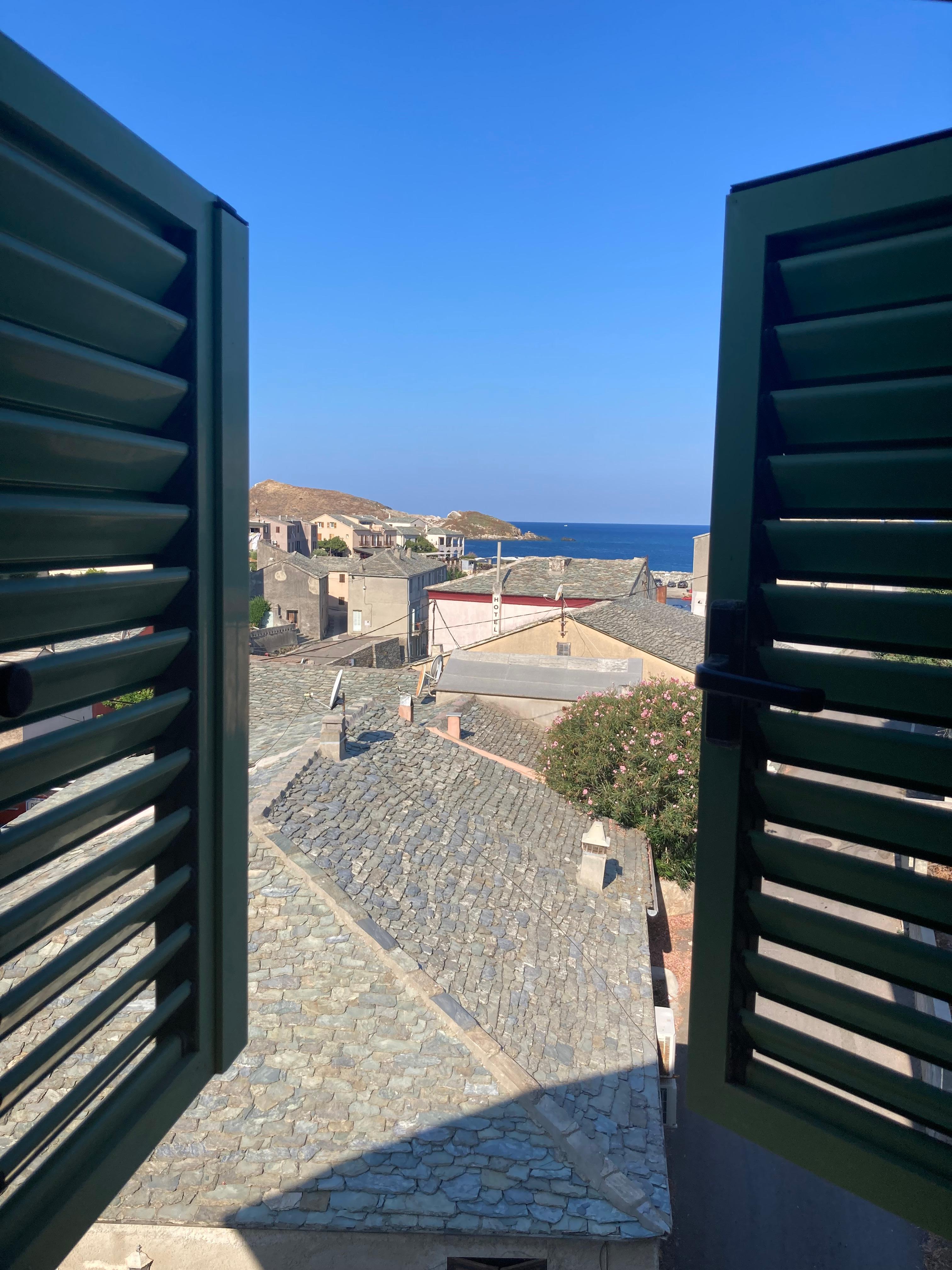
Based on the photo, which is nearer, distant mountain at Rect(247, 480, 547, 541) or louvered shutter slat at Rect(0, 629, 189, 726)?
louvered shutter slat at Rect(0, 629, 189, 726)

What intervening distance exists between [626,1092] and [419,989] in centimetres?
199

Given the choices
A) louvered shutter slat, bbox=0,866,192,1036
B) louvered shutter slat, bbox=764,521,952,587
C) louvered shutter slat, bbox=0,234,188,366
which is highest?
louvered shutter slat, bbox=0,234,188,366

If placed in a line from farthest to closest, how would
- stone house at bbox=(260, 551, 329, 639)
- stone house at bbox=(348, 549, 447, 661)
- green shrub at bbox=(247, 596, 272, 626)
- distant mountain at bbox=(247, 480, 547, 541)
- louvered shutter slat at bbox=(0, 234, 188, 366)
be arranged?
distant mountain at bbox=(247, 480, 547, 541), stone house at bbox=(260, 551, 329, 639), green shrub at bbox=(247, 596, 272, 626), stone house at bbox=(348, 549, 447, 661), louvered shutter slat at bbox=(0, 234, 188, 366)

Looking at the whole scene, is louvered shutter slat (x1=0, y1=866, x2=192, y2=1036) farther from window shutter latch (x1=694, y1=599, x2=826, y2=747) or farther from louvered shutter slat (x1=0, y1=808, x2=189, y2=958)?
window shutter latch (x1=694, y1=599, x2=826, y2=747)

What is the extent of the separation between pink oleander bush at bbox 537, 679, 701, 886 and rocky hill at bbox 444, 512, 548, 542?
5454 inches

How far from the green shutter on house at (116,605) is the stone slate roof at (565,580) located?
2798cm

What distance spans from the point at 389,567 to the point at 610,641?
20.2m

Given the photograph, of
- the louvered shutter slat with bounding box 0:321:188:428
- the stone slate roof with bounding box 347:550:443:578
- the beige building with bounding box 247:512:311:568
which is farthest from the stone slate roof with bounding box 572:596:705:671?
the beige building with bounding box 247:512:311:568

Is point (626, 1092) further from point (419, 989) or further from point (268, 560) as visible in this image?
point (268, 560)

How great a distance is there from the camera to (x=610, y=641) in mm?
20469

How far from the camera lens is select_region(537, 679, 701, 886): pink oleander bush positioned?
14008 mm

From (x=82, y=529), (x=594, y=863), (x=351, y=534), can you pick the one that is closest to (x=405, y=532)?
(x=351, y=534)

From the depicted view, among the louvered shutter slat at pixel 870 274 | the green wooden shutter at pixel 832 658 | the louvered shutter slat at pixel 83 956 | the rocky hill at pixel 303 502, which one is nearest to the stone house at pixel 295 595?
the louvered shutter slat at pixel 83 956

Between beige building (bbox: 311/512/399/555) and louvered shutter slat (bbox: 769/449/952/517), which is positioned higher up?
beige building (bbox: 311/512/399/555)
